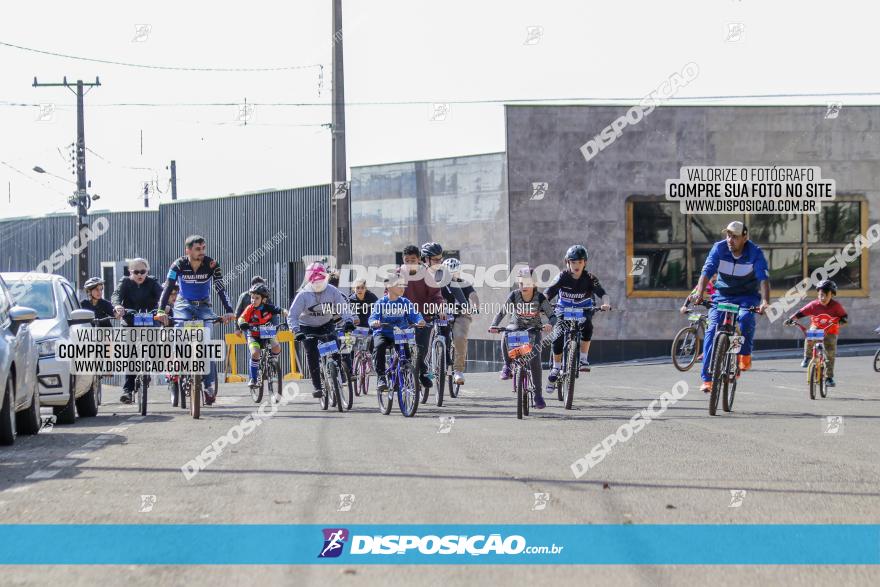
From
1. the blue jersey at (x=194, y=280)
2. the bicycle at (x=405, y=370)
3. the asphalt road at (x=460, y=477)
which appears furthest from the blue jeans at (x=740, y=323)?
the blue jersey at (x=194, y=280)

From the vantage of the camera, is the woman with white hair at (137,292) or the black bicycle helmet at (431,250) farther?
the woman with white hair at (137,292)

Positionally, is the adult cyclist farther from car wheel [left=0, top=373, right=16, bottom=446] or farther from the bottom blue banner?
the bottom blue banner

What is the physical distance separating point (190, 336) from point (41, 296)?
1.79 meters

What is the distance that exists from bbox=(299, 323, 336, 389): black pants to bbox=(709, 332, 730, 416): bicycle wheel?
4851 mm

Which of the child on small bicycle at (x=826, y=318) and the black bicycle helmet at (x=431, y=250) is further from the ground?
the black bicycle helmet at (x=431, y=250)

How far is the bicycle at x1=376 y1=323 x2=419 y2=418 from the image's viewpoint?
14.0 meters

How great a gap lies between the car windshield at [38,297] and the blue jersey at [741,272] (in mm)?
7250

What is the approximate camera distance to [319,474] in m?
8.89

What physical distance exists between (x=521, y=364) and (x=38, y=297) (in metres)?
5.67

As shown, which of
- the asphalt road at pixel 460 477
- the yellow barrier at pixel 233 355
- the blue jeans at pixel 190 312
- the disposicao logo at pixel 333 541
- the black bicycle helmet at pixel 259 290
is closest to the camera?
the asphalt road at pixel 460 477

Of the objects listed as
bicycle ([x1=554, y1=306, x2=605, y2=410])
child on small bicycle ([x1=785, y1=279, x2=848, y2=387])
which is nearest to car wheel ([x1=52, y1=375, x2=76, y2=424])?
bicycle ([x1=554, y1=306, x2=605, y2=410])

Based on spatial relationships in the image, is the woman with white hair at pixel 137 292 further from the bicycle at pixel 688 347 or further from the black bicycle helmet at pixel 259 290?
the bicycle at pixel 688 347

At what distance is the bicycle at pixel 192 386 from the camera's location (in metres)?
14.4

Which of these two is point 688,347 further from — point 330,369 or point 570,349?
point 330,369
